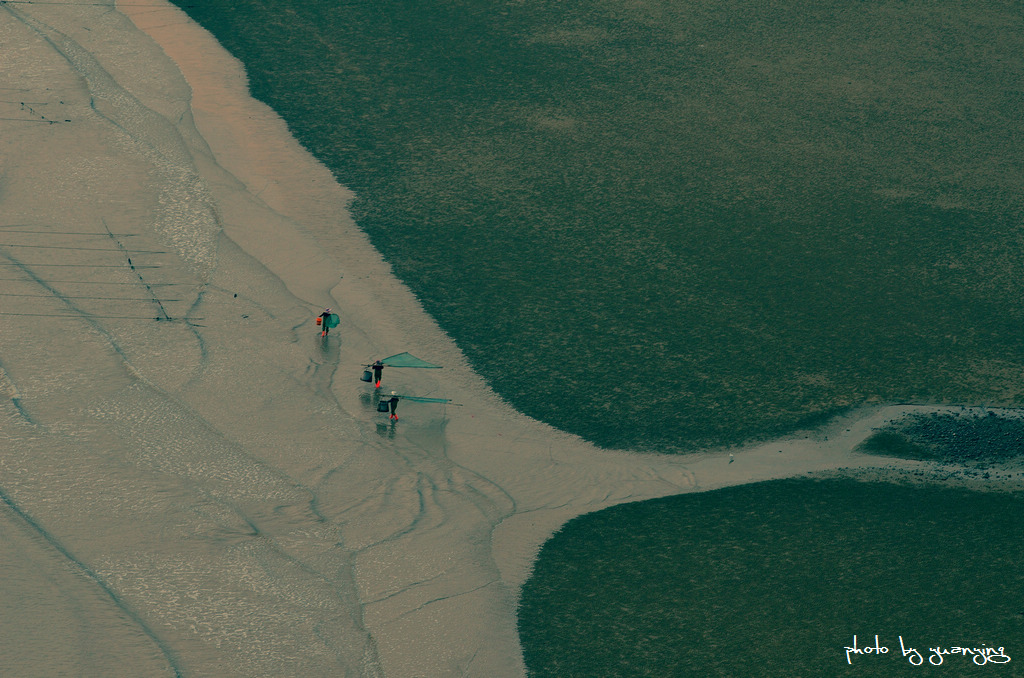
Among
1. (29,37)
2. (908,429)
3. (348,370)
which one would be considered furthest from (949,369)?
(29,37)

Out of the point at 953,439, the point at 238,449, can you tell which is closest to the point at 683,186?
the point at 953,439

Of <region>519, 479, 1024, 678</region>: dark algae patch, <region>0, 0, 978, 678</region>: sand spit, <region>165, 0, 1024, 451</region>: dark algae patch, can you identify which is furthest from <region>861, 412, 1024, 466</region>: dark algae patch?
<region>519, 479, 1024, 678</region>: dark algae patch

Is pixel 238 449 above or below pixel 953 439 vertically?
below

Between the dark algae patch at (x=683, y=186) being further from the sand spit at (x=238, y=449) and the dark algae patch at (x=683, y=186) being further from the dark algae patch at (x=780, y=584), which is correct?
the dark algae patch at (x=780, y=584)

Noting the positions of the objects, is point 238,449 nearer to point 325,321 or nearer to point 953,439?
point 325,321

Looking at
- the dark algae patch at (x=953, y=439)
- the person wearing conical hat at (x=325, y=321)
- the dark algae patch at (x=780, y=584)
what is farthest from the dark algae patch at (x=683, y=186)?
the person wearing conical hat at (x=325, y=321)

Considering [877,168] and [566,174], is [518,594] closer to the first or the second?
[566,174]
